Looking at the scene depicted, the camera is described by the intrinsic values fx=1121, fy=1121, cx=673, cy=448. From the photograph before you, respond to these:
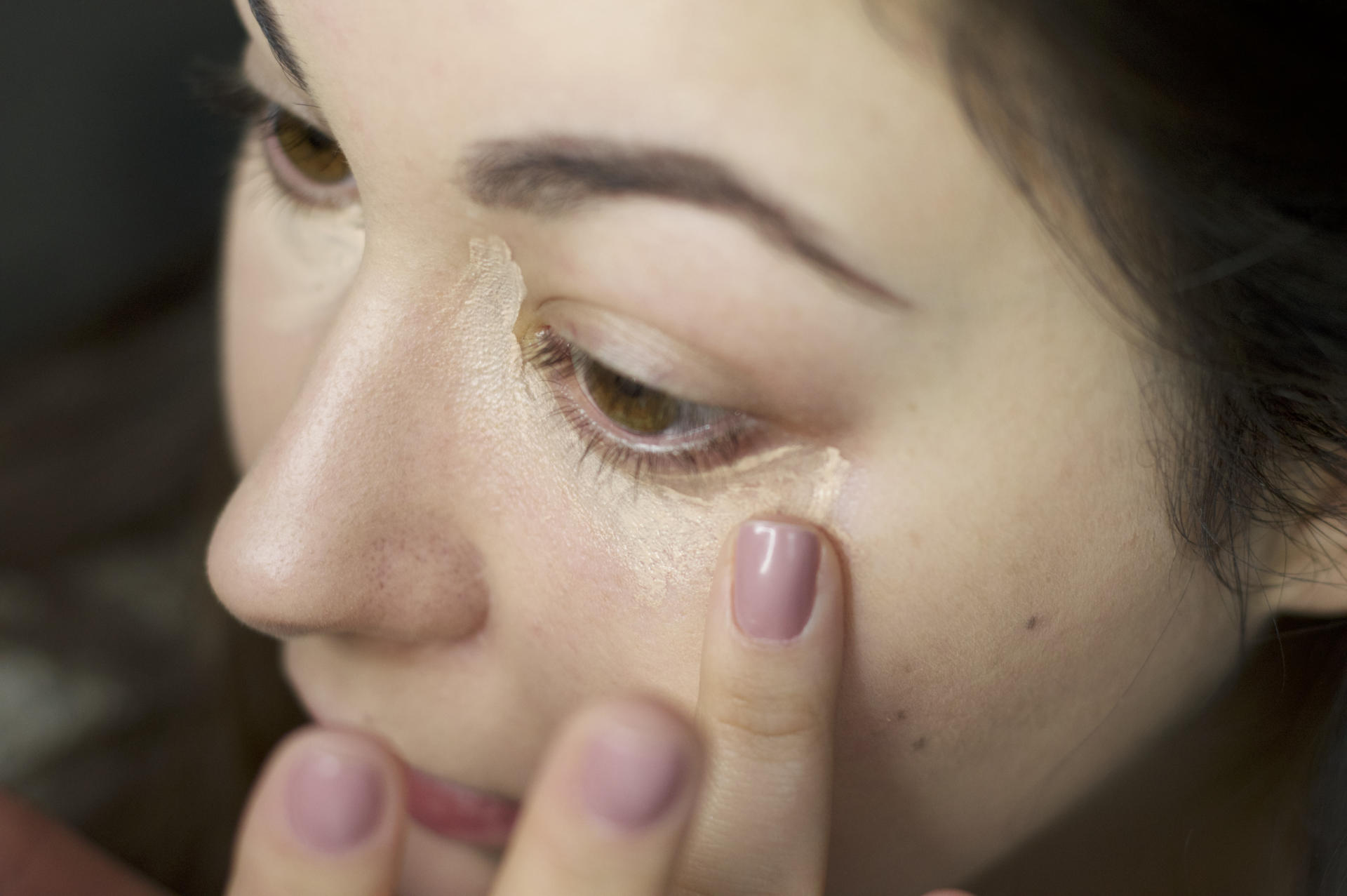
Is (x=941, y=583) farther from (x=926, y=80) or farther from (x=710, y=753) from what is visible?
(x=926, y=80)

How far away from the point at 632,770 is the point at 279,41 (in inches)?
17.4

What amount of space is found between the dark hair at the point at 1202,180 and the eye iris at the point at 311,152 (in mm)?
449

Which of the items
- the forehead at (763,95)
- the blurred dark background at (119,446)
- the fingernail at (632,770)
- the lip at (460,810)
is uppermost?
the forehead at (763,95)

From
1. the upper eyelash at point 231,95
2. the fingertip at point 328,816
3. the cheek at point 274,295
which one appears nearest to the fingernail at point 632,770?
the fingertip at point 328,816

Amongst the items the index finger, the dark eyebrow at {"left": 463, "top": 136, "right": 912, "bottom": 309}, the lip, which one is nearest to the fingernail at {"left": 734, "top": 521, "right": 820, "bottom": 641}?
the index finger

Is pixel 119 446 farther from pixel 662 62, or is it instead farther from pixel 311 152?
pixel 662 62

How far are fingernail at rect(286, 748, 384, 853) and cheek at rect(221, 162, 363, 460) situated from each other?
284 mm

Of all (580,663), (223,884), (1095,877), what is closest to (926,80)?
(580,663)

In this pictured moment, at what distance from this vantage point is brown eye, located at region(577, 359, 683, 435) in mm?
628

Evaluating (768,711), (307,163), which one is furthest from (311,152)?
(768,711)

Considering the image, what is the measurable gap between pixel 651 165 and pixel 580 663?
11.7 inches

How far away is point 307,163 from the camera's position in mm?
811

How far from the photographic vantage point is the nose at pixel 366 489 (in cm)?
64

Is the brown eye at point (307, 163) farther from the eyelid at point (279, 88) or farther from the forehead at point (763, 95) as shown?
the forehead at point (763, 95)
